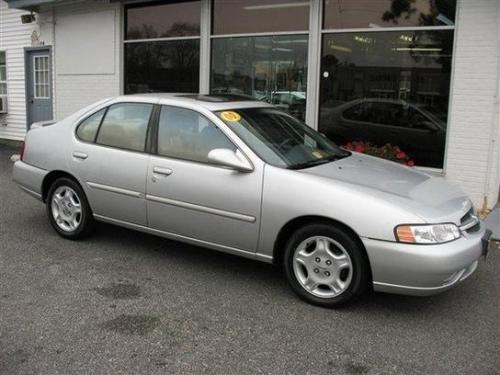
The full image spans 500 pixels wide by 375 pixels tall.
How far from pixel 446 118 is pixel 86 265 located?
530 cm

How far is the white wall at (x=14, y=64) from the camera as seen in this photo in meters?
13.9

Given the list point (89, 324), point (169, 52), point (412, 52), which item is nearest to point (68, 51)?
point (169, 52)

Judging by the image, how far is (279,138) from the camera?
495cm

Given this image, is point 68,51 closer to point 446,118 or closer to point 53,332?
point 446,118

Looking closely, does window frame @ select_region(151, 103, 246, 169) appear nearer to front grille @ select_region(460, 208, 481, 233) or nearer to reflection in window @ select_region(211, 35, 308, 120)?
front grille @ select_region(460, 208, 481, 233)

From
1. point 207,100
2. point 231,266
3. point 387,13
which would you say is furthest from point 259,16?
point 231,266

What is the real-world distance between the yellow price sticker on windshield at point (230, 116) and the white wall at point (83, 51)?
7385 millimetres

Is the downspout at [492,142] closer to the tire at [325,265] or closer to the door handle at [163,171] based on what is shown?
the tire at [325,265]

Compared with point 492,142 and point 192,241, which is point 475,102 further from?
point 192,241

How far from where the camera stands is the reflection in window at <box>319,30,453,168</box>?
789 cm

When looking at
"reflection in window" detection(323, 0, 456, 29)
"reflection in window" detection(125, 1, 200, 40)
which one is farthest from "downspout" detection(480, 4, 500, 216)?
"reflection in window" detection(125, 1, 200, 40)

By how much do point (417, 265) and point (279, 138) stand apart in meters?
1.72

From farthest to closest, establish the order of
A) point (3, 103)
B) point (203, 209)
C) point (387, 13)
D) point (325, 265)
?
point (3, 103)
point (387, 13)
point (203, 209)
point (325, 265)

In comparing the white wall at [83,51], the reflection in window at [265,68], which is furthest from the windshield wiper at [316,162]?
the white wall at [83,51]
